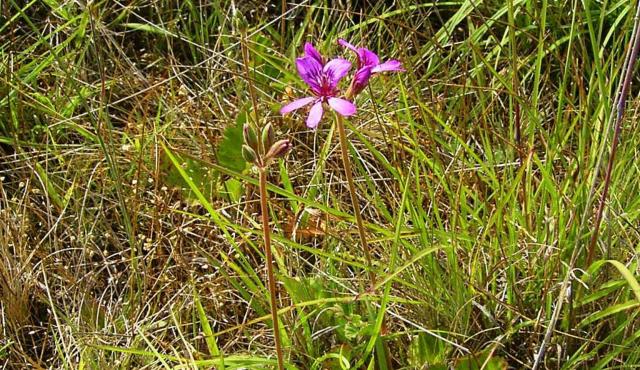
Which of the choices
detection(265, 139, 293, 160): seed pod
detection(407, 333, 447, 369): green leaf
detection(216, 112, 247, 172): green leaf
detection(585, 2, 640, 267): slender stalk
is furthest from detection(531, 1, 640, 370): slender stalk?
detection(216, 112, 247, 172): green leaf

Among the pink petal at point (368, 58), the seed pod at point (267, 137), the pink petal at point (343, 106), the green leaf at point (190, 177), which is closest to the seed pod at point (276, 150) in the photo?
the seed pod at point (267, 137)

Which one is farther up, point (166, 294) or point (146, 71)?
point (146, 71)

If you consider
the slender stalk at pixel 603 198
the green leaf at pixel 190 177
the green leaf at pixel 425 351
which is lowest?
the green leaf at pixel 425 351

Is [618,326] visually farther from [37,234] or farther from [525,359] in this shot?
[37,234]

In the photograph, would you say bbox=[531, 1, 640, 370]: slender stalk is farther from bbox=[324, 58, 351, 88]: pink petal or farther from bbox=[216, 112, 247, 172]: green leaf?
bbox=[216, 112, 247, 172]: green leaf

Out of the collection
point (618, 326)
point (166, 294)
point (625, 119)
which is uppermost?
point (625, 119)

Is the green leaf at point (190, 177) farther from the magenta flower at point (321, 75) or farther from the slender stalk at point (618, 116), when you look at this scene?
the slender stalk at point (618, 116)

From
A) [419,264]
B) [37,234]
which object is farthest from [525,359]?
[37,234]
